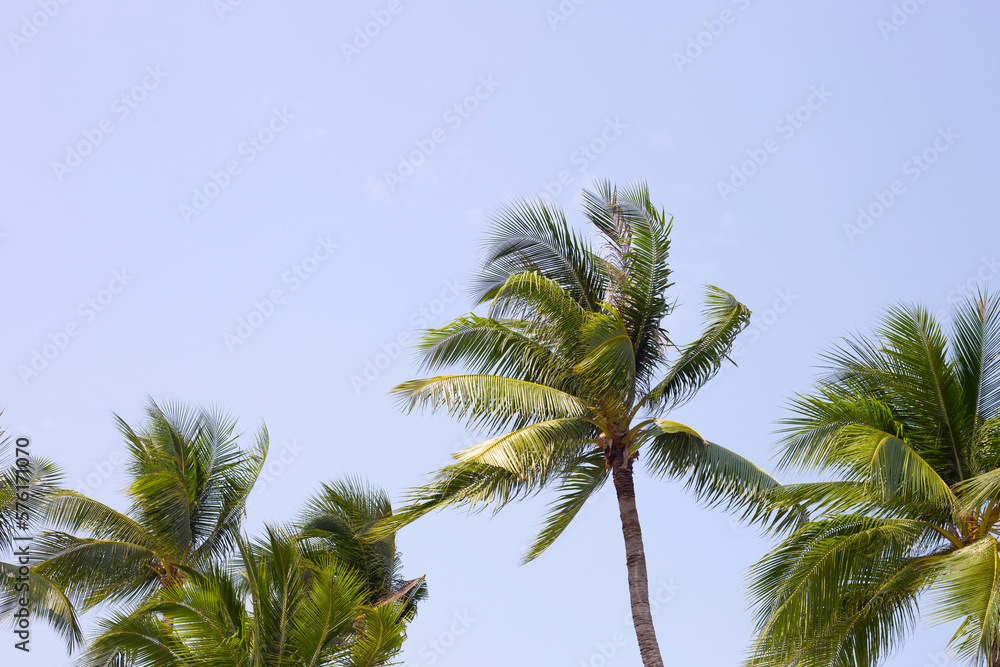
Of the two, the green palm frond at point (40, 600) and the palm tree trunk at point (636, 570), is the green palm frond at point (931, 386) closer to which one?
the palm tree trunk at point (636, 570)

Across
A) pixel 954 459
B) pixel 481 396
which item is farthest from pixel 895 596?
pixel 481 396

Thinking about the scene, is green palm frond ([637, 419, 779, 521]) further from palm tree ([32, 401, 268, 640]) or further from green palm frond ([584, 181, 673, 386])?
palm tree ([32, 401, 268, 640])

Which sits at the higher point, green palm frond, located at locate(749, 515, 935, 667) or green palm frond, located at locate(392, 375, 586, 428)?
green palm frond, located at locate(392, 375, 586, 428)

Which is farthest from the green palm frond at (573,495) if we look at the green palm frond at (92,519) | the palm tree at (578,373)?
the green palm frond at (92,519)

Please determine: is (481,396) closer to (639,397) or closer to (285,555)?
(639,397)

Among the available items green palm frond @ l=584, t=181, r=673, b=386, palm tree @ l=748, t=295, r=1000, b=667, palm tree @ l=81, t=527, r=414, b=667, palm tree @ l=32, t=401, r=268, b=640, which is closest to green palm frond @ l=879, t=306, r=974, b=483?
palm tree @ l=748, t=295, r=1000, b=667

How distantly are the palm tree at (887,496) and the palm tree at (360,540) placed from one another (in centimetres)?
767

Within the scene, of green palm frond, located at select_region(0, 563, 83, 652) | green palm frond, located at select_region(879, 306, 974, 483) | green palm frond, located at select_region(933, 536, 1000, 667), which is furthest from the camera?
green palm frond, located at select_region(0, 563, 83, 652)

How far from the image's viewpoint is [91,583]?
1795 centimetres

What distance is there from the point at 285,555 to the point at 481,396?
159 inches

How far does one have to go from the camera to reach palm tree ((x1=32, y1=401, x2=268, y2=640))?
58.3ft

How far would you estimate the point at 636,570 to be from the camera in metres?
15.1

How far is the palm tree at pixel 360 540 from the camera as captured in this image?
1827cm

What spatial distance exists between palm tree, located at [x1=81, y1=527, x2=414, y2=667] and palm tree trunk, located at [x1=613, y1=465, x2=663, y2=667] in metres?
4.07
